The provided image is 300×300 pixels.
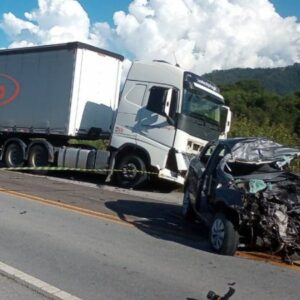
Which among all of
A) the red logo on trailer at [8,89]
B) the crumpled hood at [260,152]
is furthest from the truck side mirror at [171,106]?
the red logo on trailer at [8,89]

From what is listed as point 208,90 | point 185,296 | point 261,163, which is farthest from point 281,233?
point 208,90

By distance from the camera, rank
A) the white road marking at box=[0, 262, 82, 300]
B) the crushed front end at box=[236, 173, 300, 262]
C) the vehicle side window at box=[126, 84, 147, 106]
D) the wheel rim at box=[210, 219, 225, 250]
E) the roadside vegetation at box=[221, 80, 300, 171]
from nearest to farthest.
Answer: the white road marking at box=[0, 262, 82, 300] → the crushed front end at box=[236, 173, 300, 262] → the wheel rim at box=[210, 219, 225, 250] → the vehicle side window at box=[126, 84, 147, 106] → the roadside vegetation at box=[221, 80, 300, 171]

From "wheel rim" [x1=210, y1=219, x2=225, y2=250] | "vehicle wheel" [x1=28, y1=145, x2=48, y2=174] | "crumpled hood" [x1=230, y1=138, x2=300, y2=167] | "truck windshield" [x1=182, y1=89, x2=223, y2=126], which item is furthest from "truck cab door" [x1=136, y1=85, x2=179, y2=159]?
"wheel rim" [x1=210, y1=219, x2=225, y2=250]

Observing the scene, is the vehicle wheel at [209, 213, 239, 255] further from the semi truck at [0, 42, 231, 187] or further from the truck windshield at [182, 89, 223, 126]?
the truck windshield at [182, 89, 223, 126]

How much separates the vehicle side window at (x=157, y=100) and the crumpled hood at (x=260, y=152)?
5.40 metres

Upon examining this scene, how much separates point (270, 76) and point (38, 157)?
5538 centimetres

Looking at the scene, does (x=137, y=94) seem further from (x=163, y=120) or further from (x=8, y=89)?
(x=8, y=89)

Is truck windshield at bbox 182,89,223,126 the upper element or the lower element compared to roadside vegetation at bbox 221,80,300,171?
lower

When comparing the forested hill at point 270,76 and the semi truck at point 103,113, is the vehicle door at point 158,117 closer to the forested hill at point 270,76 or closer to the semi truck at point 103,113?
the semi truck at point 103,113

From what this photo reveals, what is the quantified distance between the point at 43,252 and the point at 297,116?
24.6 meters

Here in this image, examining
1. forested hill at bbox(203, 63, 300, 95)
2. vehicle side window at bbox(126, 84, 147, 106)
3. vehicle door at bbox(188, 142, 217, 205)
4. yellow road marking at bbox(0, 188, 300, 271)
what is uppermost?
forested hill at bbox(203, 63, 300, 95)

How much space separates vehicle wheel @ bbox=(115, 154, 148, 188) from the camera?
14.0 meters

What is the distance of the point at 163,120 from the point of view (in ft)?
43.9

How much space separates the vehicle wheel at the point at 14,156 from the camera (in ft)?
55.3
